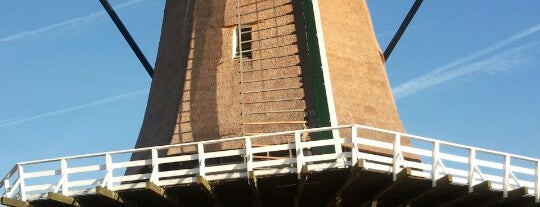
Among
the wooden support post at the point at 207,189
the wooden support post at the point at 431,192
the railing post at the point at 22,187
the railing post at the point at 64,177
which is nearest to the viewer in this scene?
the wooden support post at the point at 207,189

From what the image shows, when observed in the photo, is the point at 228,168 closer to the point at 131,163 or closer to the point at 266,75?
the point at 131,163

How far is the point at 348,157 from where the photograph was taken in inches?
411

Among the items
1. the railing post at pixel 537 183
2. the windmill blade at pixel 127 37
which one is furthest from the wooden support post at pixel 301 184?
→ the windmill blade at pixel 127 37

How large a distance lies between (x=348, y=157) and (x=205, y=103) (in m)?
2.96

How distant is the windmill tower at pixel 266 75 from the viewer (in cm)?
1224

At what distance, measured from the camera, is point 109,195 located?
10.9 m

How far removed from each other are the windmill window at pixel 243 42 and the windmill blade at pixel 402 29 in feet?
8.74

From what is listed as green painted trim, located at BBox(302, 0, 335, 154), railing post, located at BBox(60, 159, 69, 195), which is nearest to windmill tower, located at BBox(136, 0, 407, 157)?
green painted trim, located at BBox(302, 0, 335, 154)

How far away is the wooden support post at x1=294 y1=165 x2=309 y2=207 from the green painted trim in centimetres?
66

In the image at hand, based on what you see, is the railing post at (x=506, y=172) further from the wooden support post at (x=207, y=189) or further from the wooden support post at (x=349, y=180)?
the wooden support post at (x=207, y=189)

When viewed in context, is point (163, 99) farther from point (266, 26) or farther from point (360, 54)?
point (360, 54)

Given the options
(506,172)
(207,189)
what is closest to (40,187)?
(207,189)

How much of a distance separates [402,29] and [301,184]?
4850 millimetres

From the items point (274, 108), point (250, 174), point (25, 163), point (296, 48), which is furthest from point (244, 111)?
point (25, 163)
